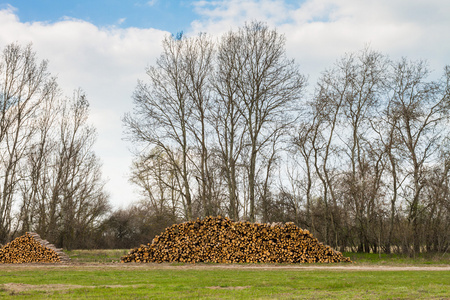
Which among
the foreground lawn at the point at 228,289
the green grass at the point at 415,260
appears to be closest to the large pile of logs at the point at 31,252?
the foreground lawn at the point at 228,289

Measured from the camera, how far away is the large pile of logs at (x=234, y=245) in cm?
1938

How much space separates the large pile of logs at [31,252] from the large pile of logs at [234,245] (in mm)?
3485

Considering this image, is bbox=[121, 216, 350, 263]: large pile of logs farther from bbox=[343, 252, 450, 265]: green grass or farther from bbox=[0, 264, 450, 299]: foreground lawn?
bbox=[0, 264, 450, 299]: foreground lawn

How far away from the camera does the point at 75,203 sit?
36.8 m

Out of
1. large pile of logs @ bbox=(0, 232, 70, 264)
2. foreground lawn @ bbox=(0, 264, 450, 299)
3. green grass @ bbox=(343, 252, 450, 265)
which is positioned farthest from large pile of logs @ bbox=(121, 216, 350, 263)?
foreground lawn @ bbox=(0, 264, 450, 299)

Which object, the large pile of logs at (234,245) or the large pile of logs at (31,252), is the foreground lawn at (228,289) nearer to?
the large pile of logs at (234,245)

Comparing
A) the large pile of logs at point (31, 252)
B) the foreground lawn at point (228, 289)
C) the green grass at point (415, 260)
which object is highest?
the large pile of logs at point (31, 252)

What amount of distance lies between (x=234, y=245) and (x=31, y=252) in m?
9.91

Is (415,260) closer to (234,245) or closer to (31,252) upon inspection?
(234,245)

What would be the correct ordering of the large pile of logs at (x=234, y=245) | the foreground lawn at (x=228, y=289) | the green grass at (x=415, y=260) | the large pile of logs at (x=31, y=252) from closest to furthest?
the foreground lawn at (x=228, y=289)
the green grass at (x=415, y=260)
the large pile of logs at (x=234, y=245)
the large pile of logs at (x=31, y=252)

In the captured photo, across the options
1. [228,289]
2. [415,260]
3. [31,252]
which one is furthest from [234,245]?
[228,289]

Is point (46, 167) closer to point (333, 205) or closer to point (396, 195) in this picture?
point (333, 205)

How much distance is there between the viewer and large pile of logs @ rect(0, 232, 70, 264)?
20.6m

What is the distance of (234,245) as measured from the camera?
19.5 m
